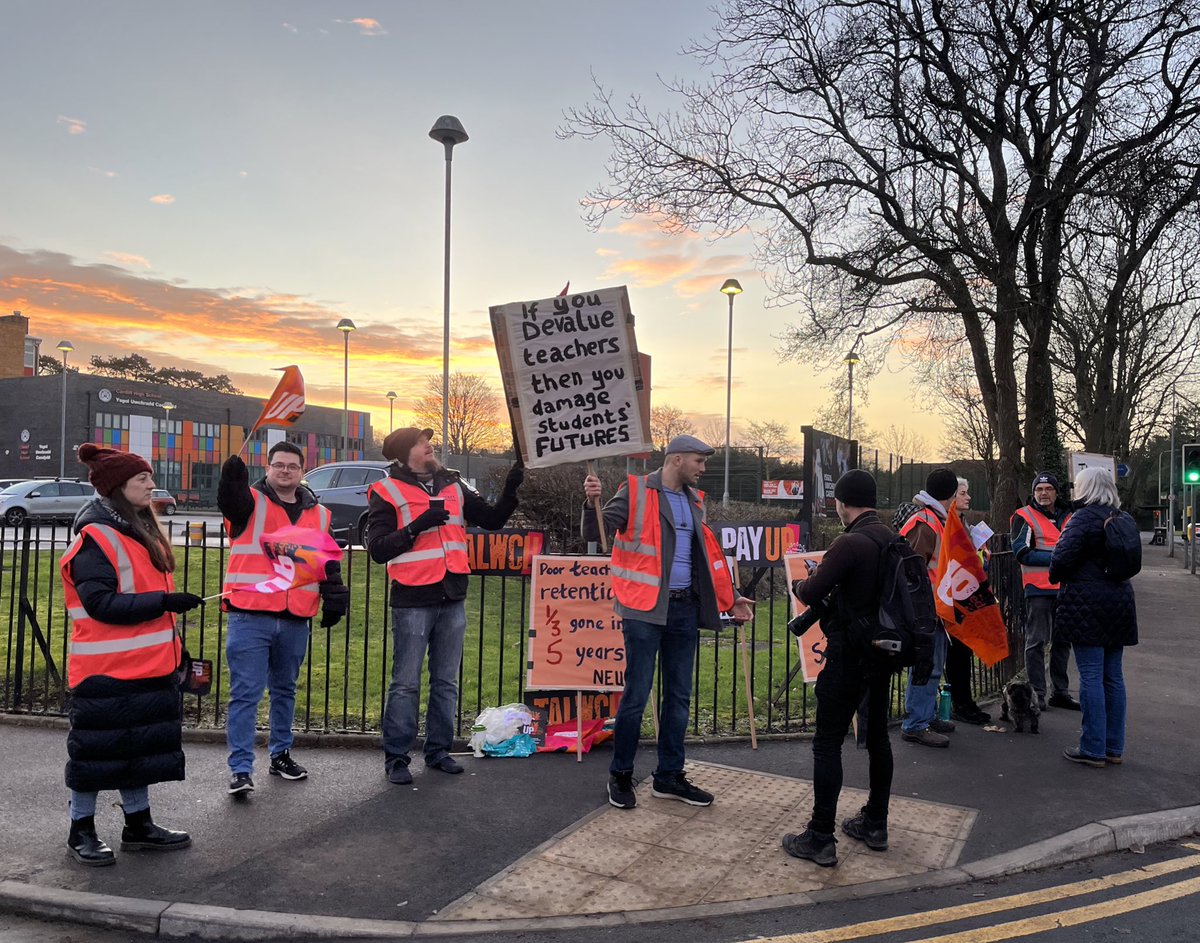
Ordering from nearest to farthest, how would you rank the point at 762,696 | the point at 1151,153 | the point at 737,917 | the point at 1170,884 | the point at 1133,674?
the point at 737,917, the point at 1170,884, the point at 762,696, the point at 1133,674, the point at 1151,153

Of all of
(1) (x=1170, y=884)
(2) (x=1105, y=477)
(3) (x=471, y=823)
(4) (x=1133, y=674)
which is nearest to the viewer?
(1) (x=1170, y=884)

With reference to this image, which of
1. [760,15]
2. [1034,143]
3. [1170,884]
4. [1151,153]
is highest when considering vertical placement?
[760,15]

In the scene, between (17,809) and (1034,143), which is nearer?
(17,809)

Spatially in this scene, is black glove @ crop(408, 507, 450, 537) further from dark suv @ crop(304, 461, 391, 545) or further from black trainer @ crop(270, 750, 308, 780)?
dark suv @ crop(304, 461, 391, 545)

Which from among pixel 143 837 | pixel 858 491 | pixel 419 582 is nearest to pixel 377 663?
pixel 419 582

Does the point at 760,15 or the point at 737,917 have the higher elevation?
the point at 760,15

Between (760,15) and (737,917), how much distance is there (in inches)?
651

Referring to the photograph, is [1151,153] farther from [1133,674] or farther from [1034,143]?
[1133,674]

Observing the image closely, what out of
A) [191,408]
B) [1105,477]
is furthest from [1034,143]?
[191,408]

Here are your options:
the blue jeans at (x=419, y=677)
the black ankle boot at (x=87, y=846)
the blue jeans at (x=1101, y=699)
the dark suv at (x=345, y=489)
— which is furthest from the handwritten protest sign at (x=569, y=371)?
the dark suv at (x=345, y=489)

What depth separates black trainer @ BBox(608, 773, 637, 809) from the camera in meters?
4.98

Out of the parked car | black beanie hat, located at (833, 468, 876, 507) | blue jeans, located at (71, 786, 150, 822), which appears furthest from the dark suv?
the parked car

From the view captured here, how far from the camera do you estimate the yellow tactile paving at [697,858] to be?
393 cm

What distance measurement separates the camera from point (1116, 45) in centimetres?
1483
